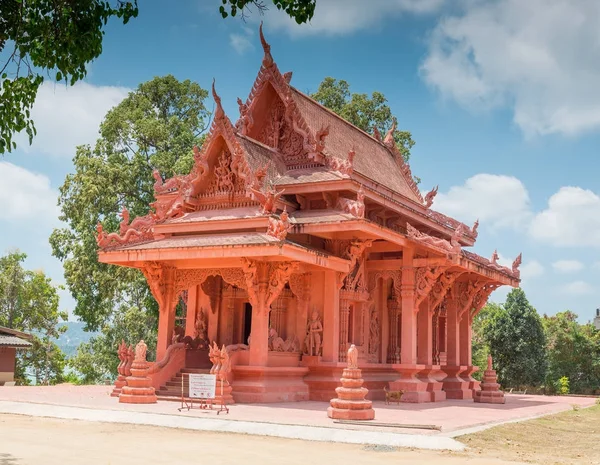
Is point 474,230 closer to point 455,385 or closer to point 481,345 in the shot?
point 455,385

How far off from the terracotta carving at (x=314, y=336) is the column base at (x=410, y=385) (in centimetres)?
245

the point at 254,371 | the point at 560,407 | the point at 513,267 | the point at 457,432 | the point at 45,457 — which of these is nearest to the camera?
the point at 45,457

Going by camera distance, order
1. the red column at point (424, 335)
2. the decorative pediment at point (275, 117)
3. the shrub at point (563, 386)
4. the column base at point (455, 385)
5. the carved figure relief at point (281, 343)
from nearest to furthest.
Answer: the carved figure relief at point (281, 343), the decorative pediment at point (275, 117), the red column at point (424, 335), the column base at point (455, 385), the shrub at point (563, 386)

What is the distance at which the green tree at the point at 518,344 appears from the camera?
102ft

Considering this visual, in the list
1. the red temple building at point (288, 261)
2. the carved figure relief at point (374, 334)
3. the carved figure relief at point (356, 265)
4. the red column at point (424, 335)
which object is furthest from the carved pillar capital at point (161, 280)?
the red column at point (424, 335)

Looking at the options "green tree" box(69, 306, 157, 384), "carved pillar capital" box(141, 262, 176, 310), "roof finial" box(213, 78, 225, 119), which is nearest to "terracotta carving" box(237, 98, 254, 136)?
"roof finial" box(213, 78, 225, 119)

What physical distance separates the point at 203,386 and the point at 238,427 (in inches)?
103

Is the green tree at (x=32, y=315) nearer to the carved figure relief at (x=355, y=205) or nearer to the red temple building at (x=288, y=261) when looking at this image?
the red temple building at (x=288, y=261)

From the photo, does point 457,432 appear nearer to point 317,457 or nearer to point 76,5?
point 317,457

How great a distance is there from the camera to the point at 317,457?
9.16 m

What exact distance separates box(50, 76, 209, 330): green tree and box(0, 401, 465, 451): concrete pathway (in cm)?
1456

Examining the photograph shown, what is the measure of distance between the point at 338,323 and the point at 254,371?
2.90 metres

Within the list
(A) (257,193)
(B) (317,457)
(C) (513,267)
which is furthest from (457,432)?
(C) (513,267)

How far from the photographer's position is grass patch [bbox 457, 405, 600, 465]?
10.1m
